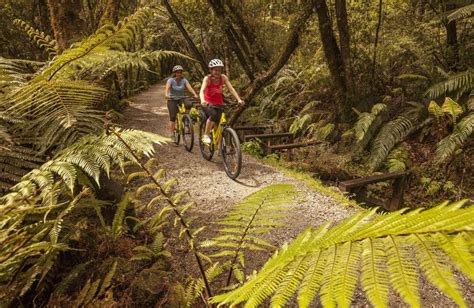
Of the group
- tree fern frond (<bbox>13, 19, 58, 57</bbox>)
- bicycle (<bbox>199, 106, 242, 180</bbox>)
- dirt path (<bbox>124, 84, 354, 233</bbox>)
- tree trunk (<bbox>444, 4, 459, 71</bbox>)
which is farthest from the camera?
tree trunk (<bbox>444, 4, 459, 71</bbox>)

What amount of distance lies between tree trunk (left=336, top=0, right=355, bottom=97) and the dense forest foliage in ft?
0.13

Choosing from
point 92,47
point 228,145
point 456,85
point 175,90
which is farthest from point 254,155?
point 92,47

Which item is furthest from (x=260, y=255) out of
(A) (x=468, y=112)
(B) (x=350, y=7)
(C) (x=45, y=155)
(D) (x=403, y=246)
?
(B) (x=350, y=7)

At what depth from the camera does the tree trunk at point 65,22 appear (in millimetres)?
3926

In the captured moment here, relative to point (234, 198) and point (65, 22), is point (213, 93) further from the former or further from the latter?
point (65, 22)

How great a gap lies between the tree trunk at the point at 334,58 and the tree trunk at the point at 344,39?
8.8 inches

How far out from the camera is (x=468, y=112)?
284 inches

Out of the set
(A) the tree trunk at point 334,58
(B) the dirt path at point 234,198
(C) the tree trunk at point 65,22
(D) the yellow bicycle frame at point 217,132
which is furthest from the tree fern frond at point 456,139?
(C) the tree trunk at point 65,22

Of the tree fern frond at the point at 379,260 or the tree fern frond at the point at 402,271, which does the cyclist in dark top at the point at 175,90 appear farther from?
the tree fern frond at the point at 402,271

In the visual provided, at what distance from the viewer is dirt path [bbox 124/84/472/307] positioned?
3.00 metres

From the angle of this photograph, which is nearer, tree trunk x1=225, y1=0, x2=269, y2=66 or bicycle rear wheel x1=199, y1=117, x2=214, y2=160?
bicycle rear wheel x1=199, y1=117, x2=214, y2=160

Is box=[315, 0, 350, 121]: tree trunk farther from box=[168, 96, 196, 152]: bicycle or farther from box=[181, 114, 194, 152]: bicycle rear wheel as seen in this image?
box=[181, 114, 194, 152]: bicycle rear wheel

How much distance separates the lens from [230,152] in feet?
19.6

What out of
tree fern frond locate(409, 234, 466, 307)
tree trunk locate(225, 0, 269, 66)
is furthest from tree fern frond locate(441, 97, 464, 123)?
tree trunk locate(225, 0, 269, 66)
